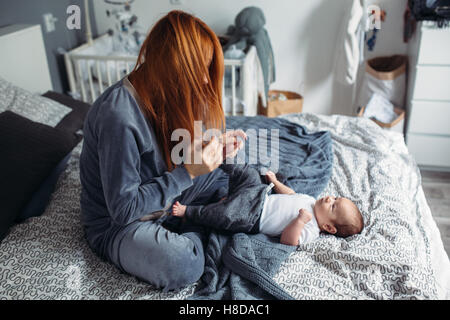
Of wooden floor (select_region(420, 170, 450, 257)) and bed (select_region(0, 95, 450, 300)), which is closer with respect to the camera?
bed (select_region(0, 95, 450, 300))

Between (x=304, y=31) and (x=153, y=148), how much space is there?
2.45 meters

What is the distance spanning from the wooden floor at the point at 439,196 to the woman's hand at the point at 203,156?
147 cm

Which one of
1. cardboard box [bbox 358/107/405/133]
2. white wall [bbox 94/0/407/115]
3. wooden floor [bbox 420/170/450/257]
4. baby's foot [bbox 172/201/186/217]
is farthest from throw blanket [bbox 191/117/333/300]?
white wall [bbox 94/0/407/115]

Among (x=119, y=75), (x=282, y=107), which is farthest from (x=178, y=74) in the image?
(x=282, y=107)

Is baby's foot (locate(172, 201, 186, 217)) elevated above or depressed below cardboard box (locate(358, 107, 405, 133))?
above

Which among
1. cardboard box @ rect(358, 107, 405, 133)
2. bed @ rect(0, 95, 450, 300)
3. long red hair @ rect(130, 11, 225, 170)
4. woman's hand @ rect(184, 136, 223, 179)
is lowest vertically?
cardboard box @ rect(358, 107, 405, 133)

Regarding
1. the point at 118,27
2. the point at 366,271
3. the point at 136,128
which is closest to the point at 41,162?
the point at 136,128

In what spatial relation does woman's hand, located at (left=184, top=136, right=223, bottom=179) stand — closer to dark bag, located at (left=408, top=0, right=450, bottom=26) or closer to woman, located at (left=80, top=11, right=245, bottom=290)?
woman, located at (left=80, top=11, right=245, bottom=290)

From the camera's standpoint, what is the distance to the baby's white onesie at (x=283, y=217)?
4.49ft

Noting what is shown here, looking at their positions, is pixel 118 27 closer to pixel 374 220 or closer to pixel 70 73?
pixel 70 73

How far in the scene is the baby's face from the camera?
1409 millimetres

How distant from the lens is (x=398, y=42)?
3078mm

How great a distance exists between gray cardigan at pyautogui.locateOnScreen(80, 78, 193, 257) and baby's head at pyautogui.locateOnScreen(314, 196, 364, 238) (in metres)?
0.53

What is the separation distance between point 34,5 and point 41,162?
149 cm
